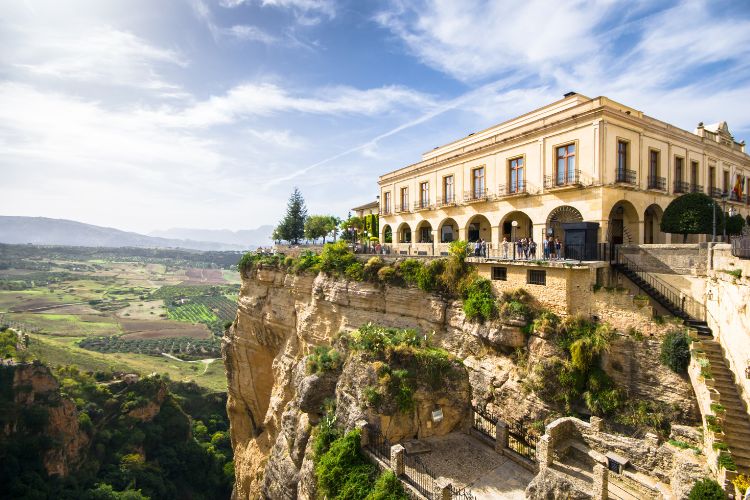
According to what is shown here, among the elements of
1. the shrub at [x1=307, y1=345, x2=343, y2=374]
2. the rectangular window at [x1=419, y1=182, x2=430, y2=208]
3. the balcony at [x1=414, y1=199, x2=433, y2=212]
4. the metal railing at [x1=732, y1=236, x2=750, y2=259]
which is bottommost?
the shrub at [x1=307, y1=345, x2=343, y2=374]

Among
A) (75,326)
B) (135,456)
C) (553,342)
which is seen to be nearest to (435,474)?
(553,342)

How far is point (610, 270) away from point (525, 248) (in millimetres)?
3805

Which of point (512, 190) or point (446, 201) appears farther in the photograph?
point (446, 201)

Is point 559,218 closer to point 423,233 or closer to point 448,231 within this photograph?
point 448,231

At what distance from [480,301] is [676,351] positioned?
7.62 m

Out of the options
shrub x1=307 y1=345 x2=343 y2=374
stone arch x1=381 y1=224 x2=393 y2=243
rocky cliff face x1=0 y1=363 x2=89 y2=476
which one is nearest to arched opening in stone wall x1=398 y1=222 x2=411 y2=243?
stone arch x1=381 y1=224 x2=393 y2=243

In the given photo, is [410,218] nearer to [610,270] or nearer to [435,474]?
[610,270]

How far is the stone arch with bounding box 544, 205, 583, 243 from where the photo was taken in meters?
20.0

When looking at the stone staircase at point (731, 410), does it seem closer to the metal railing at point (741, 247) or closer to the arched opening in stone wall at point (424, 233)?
Result: the metal railing at point (741, 247)

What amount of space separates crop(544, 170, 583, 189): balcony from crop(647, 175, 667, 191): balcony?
450cm

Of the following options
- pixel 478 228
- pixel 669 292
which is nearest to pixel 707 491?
pixel 669 292

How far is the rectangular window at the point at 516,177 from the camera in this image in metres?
22.1

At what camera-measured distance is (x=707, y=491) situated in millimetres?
9172

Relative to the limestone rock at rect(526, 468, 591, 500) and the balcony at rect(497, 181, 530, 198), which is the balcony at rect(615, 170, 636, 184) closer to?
the balcony at rect(497, 181, 530, 198)
